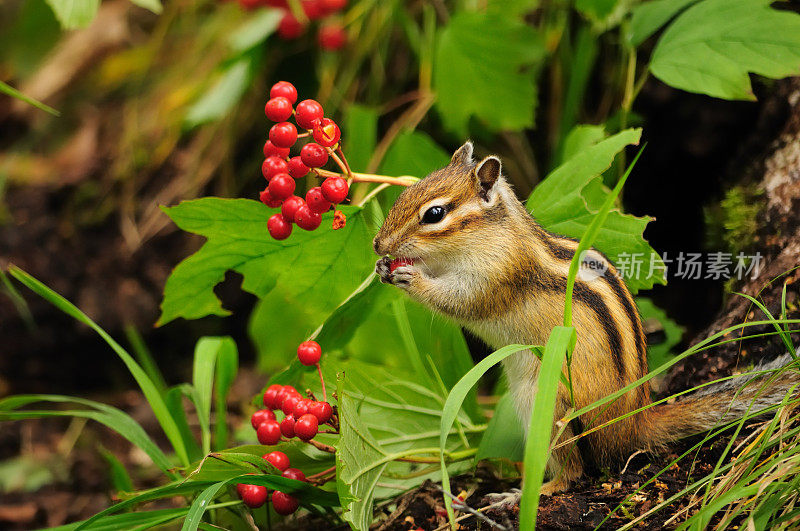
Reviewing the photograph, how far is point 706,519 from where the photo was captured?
5.20 ft

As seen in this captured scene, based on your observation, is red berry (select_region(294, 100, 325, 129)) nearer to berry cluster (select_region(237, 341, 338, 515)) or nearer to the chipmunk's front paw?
the chipmunk's front paw

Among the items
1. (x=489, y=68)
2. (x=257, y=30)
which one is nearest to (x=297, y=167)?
(x=489, y=68)

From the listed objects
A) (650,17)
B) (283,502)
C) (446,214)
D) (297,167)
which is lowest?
(283,502)

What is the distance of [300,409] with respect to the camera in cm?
198

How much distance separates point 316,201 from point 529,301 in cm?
68

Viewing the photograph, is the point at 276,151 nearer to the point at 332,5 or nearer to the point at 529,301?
the point at 529,301

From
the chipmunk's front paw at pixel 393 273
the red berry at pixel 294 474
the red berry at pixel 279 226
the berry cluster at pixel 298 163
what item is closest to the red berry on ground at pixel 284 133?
the berry cluster at pixel 298 163

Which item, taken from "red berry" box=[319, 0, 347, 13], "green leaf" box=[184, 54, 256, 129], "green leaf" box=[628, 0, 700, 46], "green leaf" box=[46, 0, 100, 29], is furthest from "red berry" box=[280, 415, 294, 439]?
"red berry" box=[319, 0, 347, 13]

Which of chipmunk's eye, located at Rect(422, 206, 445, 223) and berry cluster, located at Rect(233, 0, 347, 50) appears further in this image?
berry cluster, located at Rect(233, 0, 347, 50)

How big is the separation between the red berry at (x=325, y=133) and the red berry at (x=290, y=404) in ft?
2.30

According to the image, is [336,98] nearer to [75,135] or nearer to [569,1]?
[569,1]

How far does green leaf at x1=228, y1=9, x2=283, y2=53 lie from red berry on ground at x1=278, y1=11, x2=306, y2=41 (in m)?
0.03

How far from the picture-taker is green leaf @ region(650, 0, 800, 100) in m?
2.31

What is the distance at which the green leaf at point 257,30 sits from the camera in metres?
3.69
